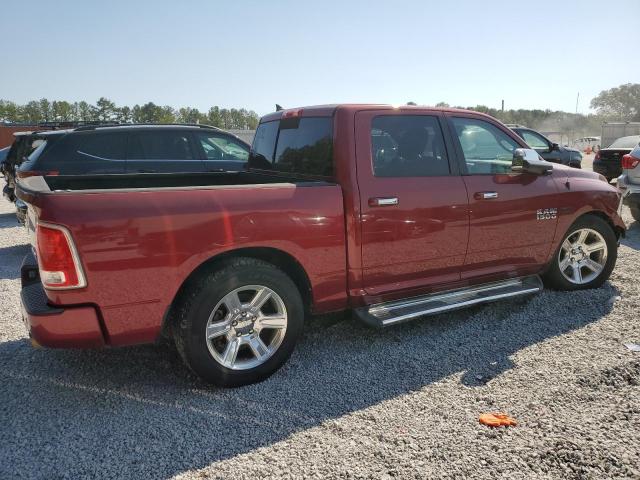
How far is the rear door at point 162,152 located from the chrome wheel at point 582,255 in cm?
547

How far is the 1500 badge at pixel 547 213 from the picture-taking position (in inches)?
168

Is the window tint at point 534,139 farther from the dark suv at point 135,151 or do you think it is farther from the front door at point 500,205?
the front door at point 500,205

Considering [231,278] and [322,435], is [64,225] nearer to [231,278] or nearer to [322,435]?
[231,278]

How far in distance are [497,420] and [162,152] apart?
6510 millimetres

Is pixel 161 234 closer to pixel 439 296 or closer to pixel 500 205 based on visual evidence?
pixel 439 296

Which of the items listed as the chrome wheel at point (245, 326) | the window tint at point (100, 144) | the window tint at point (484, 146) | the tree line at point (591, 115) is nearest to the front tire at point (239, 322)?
the chrome wheel at point (245, 326)

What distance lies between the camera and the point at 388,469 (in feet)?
7.67

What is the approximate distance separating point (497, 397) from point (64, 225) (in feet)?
8.93

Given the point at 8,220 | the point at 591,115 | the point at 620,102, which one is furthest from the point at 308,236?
the point at 620,102

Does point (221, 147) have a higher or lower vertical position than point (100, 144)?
lower

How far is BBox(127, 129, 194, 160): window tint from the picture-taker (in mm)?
7453

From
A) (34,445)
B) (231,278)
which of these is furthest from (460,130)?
(34,445)

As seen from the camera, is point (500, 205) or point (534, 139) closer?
point (500, 205)

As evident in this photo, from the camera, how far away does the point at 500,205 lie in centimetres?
402
